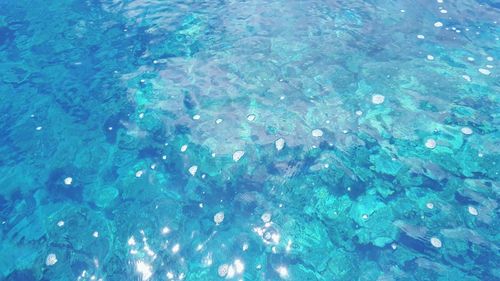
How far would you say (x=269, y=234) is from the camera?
167 inches

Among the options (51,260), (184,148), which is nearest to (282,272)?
(184,148)

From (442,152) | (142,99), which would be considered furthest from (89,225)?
(442,152)

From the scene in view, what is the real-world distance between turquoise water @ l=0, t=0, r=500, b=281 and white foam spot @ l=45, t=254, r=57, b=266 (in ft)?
0.08

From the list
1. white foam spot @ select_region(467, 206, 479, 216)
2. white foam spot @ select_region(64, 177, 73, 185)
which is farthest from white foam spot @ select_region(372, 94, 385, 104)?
white foam spot @ select_region(64, 177, 73, 185)

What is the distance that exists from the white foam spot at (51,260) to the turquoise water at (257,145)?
2 centimetres

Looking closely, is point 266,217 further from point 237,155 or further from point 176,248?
point 176,248

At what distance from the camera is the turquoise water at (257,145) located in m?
4.10

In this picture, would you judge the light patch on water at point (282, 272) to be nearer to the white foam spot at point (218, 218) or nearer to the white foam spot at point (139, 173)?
the white foam spot at point (218, 218)

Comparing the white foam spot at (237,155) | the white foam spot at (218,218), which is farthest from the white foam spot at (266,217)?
the white foam spot at (237,155)

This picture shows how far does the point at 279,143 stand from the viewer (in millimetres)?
5125

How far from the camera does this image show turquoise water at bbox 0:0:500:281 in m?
4.10

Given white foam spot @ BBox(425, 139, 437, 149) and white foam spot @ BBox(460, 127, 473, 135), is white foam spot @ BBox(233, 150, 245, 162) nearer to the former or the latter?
white foam spot @ BBox(425, 139, 437, 149)

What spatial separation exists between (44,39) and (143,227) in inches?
223

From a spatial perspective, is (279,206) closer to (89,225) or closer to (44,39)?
(89,225)
